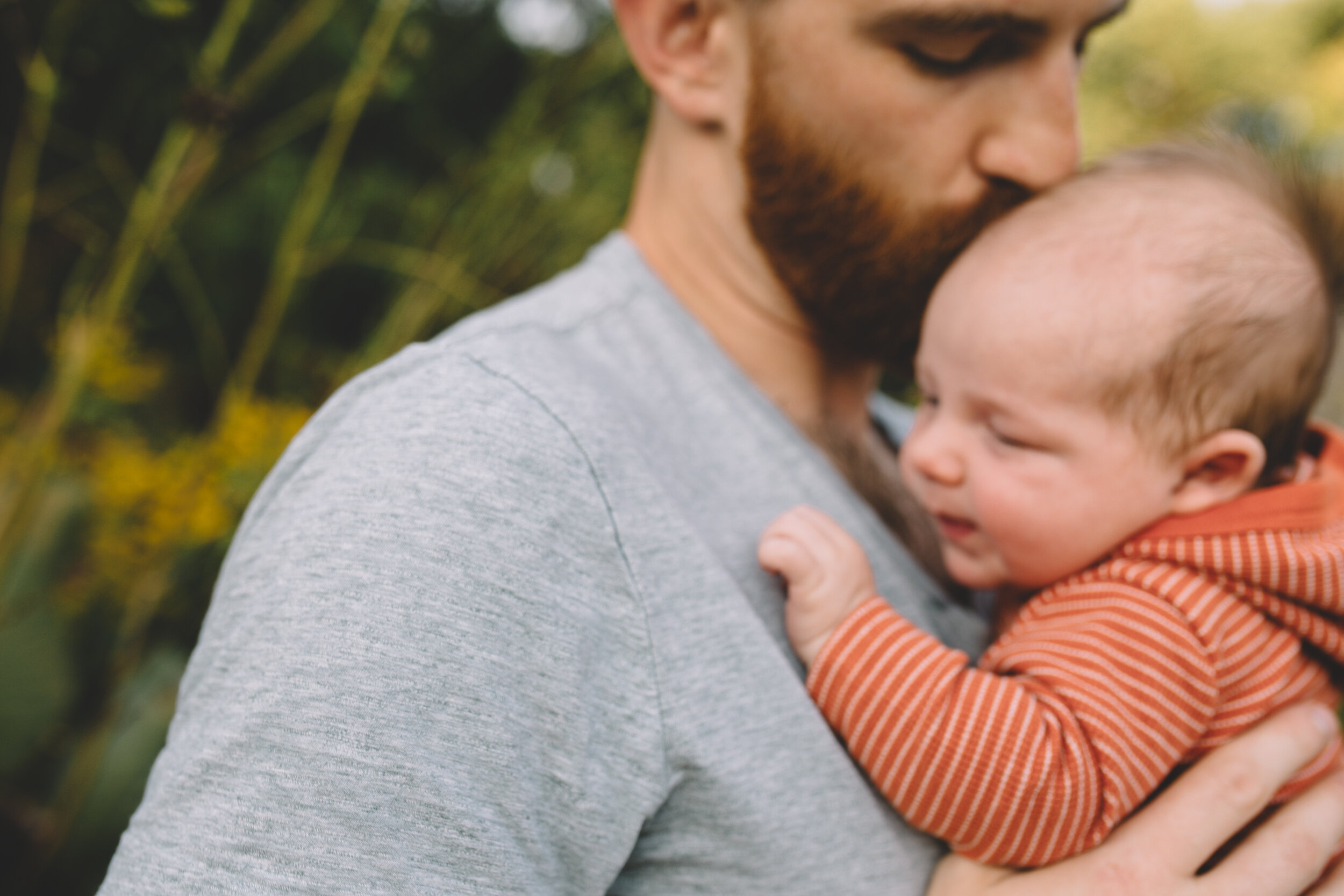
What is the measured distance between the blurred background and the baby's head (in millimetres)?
371

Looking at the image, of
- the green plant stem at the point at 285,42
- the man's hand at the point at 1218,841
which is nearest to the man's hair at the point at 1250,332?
the man's hand at the point at 1218,841

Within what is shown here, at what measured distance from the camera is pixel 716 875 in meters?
0.92

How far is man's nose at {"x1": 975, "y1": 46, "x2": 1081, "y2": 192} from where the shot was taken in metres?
1.34

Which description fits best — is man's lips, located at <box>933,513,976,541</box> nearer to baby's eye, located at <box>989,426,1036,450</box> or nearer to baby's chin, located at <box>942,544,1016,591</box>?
baby's chin, located at <box>942,544,1016,591</box>

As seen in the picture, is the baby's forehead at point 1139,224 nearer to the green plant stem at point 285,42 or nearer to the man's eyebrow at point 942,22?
the man's eyebrow at point 942,22

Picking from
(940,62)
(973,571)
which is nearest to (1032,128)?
(940,62)

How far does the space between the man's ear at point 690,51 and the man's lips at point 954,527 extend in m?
0.73

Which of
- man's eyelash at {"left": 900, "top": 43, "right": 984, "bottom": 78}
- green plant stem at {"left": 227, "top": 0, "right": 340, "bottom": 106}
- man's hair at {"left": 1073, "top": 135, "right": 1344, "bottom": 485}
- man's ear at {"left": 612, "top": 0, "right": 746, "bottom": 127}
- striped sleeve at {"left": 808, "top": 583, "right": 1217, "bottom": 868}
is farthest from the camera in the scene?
green plant stem at {"left": 227, "top": 0, "right": 340, "bottom": 106}

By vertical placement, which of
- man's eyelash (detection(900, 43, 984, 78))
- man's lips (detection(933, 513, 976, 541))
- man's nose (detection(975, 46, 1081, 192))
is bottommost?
man's lips (detection(933, 513, 976, 541))

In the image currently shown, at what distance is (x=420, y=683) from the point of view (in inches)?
30.6

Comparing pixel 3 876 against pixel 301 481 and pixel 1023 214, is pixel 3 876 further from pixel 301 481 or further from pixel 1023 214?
pixel 1023 214

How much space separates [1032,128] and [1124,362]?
46 cm

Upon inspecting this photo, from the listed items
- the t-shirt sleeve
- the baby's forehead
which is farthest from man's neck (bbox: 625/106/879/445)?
the t-shirt sleeve

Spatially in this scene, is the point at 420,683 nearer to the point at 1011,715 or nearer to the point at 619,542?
the point at 619,542
